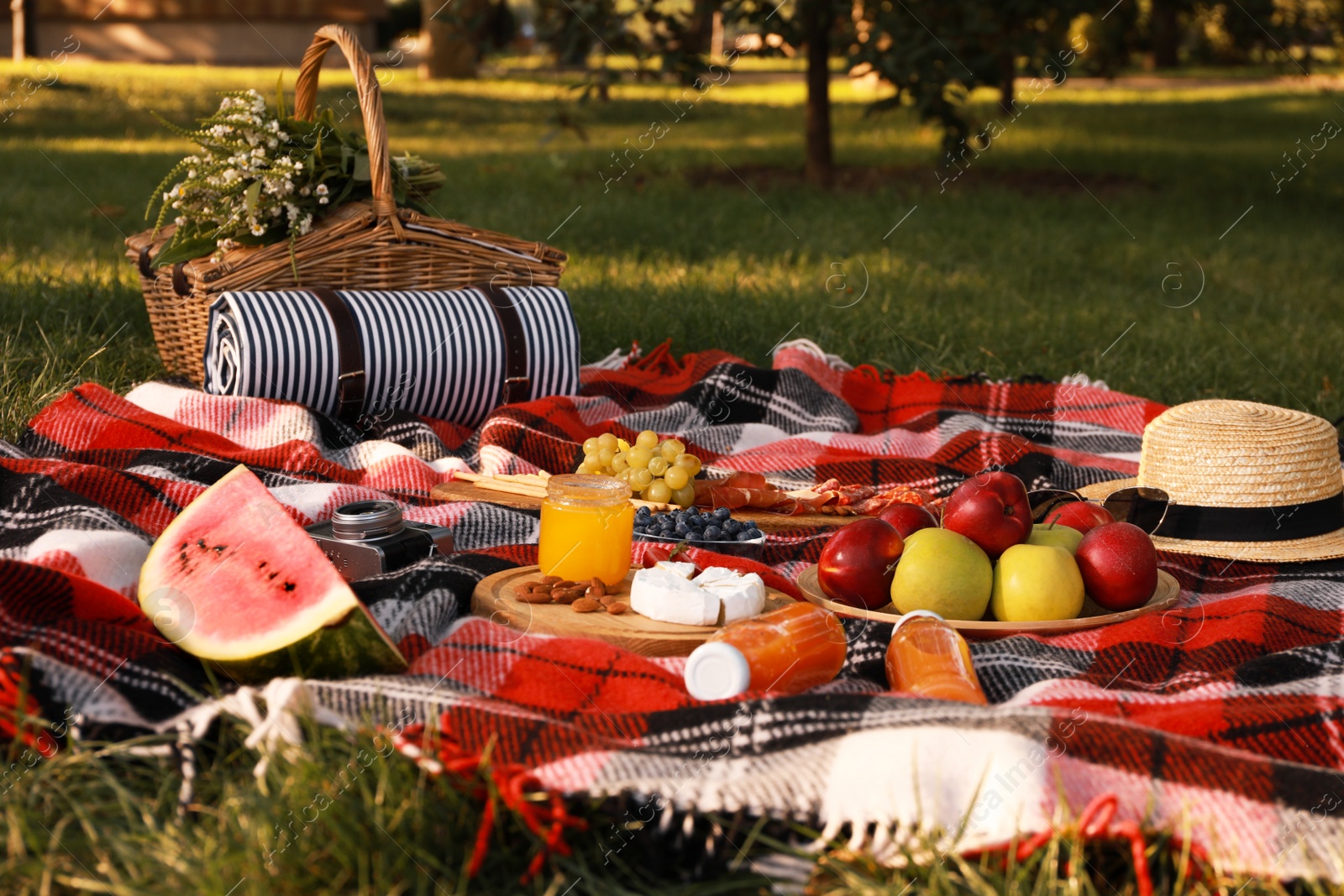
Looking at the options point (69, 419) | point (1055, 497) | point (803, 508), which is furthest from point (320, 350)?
point (1055, 497)

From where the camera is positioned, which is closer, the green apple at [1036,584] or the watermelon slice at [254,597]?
the watermelon slice at [254,597]

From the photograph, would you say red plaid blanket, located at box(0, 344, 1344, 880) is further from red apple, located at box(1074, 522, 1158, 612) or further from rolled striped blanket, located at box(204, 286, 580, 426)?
rolled striped blanket, located at box(204, 286, 580, 426)

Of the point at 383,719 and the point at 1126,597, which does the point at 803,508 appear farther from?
the point at 383,719

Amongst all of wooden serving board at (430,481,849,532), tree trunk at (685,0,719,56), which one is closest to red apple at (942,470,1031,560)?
wooden serving board at (430,481,849,532)

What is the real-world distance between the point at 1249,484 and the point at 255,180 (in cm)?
320

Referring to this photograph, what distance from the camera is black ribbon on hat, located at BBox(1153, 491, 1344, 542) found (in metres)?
2.90

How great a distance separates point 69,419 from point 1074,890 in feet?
9.37

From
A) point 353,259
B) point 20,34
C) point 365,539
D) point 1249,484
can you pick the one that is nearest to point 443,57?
point 20,34

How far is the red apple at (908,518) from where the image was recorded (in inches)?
108

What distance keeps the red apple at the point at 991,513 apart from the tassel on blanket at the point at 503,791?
3.57 feet

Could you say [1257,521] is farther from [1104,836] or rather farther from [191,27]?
[191,27]

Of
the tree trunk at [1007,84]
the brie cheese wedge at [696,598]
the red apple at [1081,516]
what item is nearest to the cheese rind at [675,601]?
the brie cheese wedge at [696,598]

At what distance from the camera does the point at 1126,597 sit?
2.54m

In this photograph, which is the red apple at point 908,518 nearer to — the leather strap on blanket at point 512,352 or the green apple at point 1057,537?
the green apple at point 1057,537
